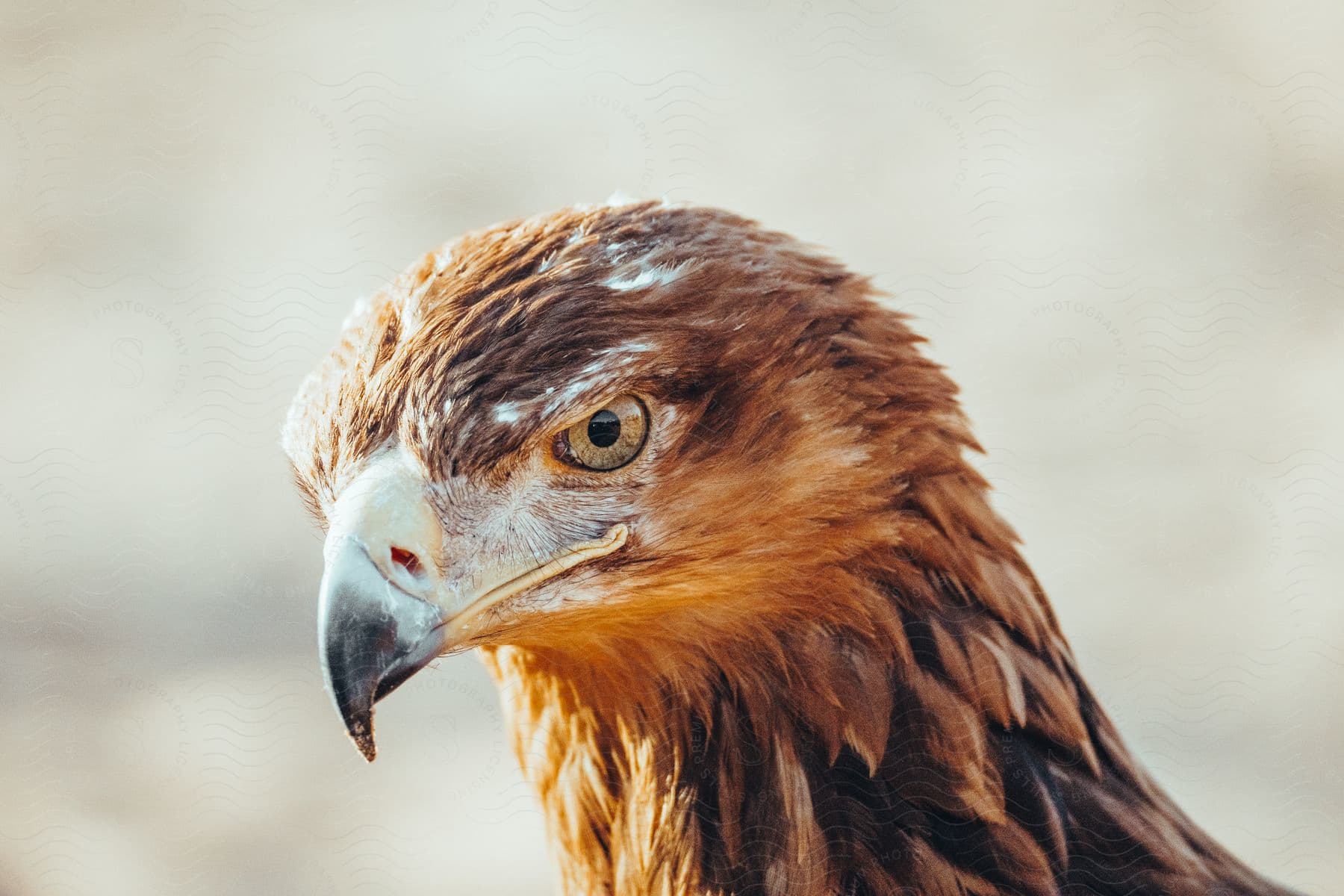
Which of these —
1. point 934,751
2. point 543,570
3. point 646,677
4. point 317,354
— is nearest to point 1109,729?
point 934,751

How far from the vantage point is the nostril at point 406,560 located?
1001 mm

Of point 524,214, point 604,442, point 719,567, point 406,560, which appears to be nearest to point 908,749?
point 719,567

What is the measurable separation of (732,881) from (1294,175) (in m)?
1.38

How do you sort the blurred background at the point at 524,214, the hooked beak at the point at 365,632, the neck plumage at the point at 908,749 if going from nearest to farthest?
the hooked beak at the point at 365,632 < the neck plumage at the point at 908,749 < the blurred background at the point at 524,214

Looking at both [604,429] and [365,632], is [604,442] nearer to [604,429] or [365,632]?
[604,429]

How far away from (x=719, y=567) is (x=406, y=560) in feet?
1.08

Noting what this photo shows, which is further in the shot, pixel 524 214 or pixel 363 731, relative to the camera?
pixel 524 214

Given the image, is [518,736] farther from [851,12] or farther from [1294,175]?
[1294,175]

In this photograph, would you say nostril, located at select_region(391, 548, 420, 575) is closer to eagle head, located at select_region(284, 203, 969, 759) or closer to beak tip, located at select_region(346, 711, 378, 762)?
eagle head, located at select_region(284, 203, 969, 759)

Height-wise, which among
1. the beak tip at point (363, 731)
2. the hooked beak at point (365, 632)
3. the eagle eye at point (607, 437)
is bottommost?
the beak tip at point (363, 731)

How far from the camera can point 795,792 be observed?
120 centimetres

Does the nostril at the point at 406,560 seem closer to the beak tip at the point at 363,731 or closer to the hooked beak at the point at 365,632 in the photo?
the hooked beak at the point at 365,632

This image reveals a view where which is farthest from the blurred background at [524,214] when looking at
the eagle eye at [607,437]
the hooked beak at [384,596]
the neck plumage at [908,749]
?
the hooked beak at [384,596]

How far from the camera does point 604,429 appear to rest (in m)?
1.05
